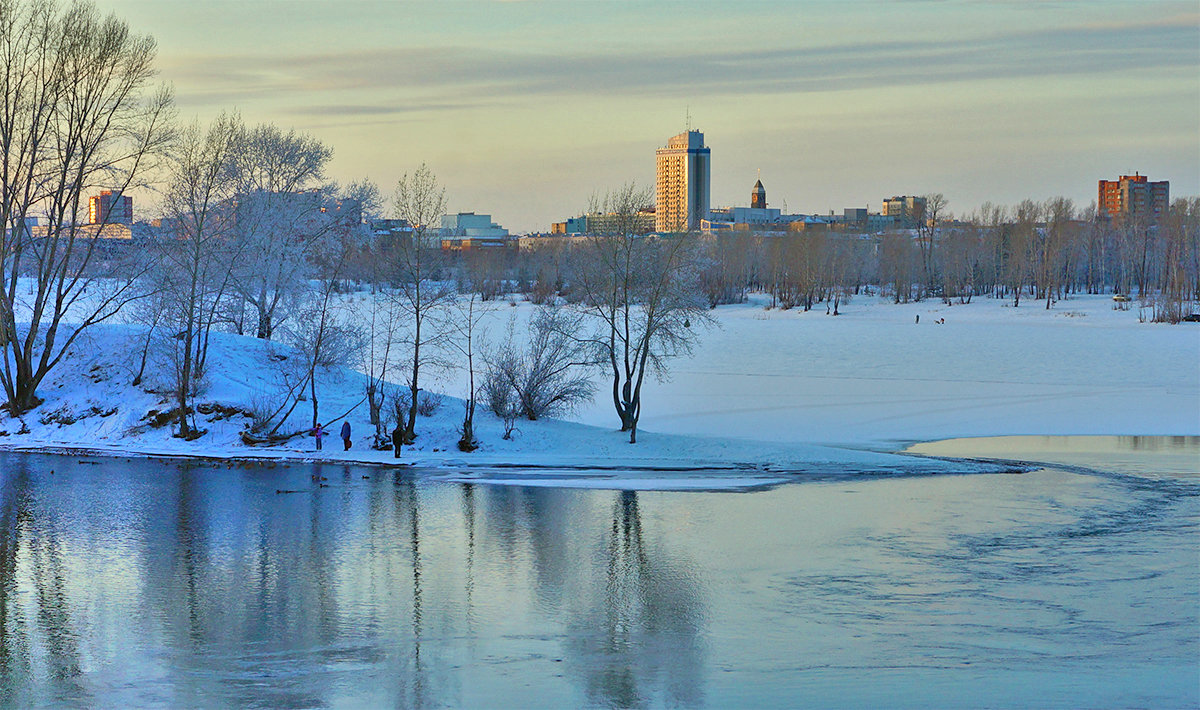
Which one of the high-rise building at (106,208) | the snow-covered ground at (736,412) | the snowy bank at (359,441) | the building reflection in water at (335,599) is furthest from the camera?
the high-rise building at (106,208)

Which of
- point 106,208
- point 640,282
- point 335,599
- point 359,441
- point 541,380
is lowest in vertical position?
point 359,441

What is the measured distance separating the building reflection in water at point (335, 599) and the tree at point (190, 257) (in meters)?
8.06

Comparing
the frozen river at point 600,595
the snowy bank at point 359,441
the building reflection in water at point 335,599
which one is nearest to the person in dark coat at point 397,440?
the snowy bank at point 359,441

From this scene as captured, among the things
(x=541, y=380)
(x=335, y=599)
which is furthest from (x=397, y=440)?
(x=335, y=599)

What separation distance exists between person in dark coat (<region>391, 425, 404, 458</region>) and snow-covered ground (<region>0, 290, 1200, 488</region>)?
41cm

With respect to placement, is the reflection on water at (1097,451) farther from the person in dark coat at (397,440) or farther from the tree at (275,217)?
the tree at (275,217)

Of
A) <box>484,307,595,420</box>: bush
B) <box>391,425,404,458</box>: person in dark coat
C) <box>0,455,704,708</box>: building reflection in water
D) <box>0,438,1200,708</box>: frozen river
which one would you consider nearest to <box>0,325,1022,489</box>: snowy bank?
<box>391,425,404,458</box>: person in dark coat

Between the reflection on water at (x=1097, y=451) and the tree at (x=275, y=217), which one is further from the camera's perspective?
the tree at (x=275, y=217)

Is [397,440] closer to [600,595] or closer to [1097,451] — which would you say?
[600,595]

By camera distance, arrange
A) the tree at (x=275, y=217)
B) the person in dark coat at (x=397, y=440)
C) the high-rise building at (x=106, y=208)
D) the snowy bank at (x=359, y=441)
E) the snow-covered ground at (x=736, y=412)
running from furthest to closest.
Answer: the tree at (x=275, y=217)
the high-rise building at (x=106, y=208)
the person in dark coat at (x=397, y=440)
the snow-covered ground at (x=736, y=412)
the snowy bank at (x=359, y=441)

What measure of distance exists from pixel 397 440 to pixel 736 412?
37.3ft

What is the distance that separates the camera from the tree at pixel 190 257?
95.2 feet

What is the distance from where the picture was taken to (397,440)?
27.1 metres

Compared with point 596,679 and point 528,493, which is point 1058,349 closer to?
point 528,493
